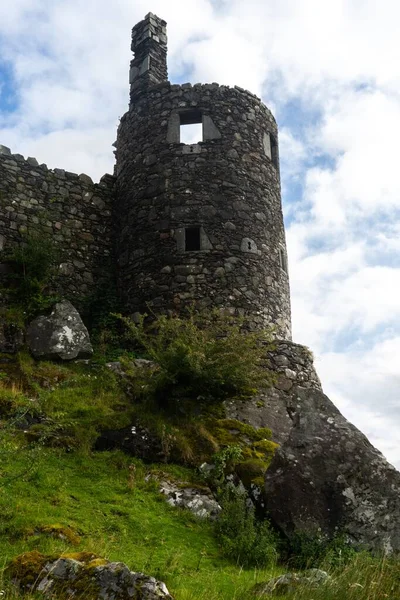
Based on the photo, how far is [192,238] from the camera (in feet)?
42.1

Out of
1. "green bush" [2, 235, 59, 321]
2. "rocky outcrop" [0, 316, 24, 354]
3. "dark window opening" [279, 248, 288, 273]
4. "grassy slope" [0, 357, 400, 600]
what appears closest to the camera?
"grassy slope" [0, 357, 400, 600]

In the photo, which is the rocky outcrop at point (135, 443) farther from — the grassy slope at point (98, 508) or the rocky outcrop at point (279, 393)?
the rocky outcrop at point (279, 393)

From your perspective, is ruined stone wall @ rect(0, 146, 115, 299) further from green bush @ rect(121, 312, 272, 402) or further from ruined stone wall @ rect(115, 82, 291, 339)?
green bush @ rect(121, 312, 272, 402)

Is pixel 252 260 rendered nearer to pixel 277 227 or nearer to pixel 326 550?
pixel 277 227

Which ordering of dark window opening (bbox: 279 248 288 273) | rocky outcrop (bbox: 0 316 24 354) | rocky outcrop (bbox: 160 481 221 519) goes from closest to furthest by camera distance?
rocky outcrop (bbox: 160 481 221 519)
rocky outcrop (bbox: 0 316 24 354)
dark window opening (bbox: 279 248 288 273)

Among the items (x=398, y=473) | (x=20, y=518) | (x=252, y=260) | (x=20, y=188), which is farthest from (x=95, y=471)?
(x=20, y=188)

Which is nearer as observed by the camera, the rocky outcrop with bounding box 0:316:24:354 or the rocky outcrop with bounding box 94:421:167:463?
the rocky outcrop with bounding box 94:421:167:463

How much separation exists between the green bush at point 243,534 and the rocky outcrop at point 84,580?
70.7 inches

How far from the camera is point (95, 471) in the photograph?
7.08 m

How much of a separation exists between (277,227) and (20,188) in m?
5.65

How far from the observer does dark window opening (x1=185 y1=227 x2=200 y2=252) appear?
12.7 meters

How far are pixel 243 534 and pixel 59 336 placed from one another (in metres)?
5.83

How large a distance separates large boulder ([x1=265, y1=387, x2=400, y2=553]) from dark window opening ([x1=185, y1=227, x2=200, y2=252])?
241 inches

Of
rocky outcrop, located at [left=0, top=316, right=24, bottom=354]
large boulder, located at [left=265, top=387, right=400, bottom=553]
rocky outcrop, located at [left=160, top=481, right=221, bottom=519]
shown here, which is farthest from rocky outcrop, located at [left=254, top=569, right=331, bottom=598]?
rocky outcrop, located at [left=0, top=316, right=24, bottom=354]
